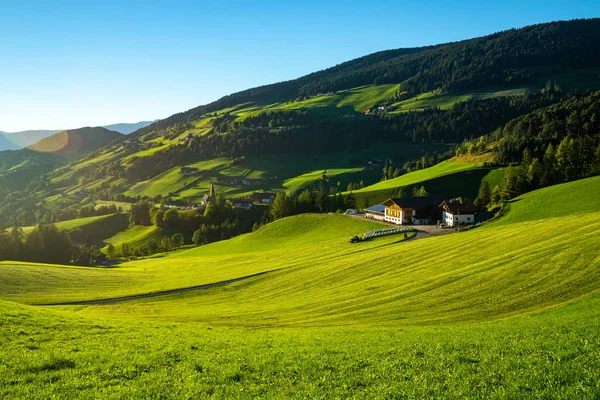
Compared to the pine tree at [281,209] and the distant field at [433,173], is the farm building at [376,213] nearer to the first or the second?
the pine tree at [281,209]

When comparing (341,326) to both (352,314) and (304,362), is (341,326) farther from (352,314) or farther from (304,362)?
(304,362)

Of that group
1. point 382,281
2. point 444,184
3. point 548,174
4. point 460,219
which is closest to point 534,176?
point 548,174

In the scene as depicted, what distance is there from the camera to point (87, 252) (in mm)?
135375

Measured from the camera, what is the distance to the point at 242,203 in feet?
636

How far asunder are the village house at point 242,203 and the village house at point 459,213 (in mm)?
112261

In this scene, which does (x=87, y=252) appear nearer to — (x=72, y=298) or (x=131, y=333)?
(x=72, y=298)

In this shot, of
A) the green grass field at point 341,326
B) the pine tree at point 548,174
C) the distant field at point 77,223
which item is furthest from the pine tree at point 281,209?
the distant field at point 77,223

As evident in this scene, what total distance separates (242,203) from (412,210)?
109m

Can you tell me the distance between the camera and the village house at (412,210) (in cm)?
9925

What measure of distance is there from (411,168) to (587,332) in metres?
180

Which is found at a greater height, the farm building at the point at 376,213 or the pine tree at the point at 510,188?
the pine tree at the point at 510,188

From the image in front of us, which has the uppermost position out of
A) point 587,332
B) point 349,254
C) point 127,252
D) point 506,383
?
point 506,383

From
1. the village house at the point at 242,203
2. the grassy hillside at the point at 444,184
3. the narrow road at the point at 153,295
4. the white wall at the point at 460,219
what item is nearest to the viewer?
the narrow road at the point at 153,295

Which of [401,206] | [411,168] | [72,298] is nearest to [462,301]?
[72,298]
